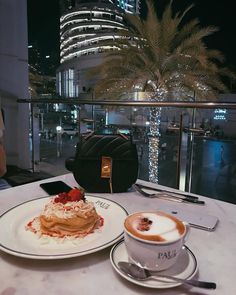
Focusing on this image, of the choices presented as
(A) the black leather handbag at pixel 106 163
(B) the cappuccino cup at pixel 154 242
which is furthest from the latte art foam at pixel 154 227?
(A) the black leather handbag at pixel 106 163

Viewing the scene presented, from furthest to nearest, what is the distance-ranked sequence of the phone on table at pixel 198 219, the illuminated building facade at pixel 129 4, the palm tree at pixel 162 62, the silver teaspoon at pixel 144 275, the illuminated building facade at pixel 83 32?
the illuminated building facade at pixel 129 4
the illuminated building facade at pixel 83 32
the palm tree at pixel 162 62
the phone on table at pixel 198 219
the silver teaspoon at pixel 144 275

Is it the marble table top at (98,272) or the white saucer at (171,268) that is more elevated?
the white saucer at (171,268)

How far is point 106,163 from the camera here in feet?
3.20

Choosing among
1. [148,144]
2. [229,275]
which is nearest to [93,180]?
[229,275]

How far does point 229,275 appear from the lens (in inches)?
19.7

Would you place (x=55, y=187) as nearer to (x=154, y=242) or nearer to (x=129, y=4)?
(x=154, y=242)

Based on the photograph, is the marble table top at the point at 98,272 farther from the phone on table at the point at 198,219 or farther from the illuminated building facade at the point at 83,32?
the illuminated building facade at the point at 83,32

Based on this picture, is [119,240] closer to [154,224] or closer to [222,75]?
[154,224]

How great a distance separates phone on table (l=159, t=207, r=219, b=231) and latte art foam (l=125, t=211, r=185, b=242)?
0.59ft

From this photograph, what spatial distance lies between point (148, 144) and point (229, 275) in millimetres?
6046

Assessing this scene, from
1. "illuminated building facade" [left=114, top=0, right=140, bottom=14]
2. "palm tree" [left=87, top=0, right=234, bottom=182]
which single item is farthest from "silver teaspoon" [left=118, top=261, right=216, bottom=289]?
"illuminated building facade" [left=114, top=0, right=140, bottom=14]

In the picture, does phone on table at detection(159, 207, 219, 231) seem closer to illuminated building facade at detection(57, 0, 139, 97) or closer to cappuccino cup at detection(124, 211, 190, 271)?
cappuccino cup at detection(124, 211, 190, 271)

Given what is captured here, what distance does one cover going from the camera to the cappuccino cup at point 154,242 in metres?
0.46

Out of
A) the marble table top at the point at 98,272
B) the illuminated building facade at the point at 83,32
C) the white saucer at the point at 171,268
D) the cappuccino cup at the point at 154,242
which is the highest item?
the illuminated building facade at the point at 83,32
